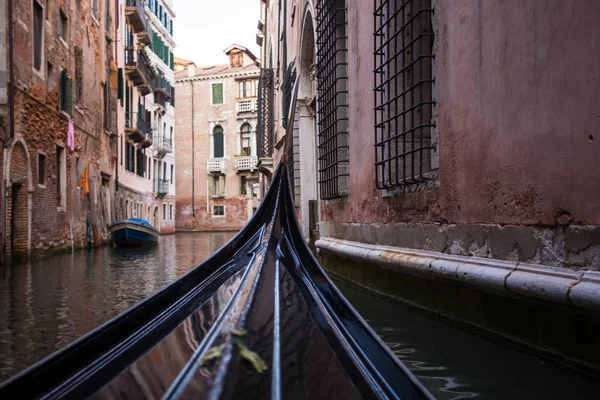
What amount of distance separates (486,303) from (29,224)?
8300 mm

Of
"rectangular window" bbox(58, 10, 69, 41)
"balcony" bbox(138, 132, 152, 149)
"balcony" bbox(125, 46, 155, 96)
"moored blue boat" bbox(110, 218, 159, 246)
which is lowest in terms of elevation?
"moored blue boat" bbox(110, 218, 159, 246)

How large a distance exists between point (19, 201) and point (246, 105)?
2119cm

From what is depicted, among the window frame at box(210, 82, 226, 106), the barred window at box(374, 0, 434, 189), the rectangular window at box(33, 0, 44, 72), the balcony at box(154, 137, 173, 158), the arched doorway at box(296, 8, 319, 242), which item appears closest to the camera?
the barred window at box(374, 0, 434, 189)

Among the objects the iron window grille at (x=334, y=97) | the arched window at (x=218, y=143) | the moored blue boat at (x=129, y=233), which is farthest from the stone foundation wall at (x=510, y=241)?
the arched window at (x=218, y=143)

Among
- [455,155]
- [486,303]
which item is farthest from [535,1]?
[486,303]

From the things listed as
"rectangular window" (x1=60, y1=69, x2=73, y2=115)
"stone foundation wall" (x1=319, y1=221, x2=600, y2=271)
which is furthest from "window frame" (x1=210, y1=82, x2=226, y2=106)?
"stone foundation wall" (x1=319, y1=221, x2=600, y2=271)

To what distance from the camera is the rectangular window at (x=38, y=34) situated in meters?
10.1

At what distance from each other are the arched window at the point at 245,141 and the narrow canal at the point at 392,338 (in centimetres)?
2442

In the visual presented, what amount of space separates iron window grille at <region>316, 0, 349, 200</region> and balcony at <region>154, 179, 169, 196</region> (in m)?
19.7

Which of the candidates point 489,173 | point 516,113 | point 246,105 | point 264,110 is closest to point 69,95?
point 264,110

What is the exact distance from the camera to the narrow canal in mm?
2125

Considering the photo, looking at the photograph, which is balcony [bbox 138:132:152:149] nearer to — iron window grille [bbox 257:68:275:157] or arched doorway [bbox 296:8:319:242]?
iron window grille [bbox 257:68:275:157]

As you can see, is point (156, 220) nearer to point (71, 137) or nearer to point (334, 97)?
point (71, 137)

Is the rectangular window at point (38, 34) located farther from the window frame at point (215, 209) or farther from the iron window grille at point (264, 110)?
the window frame at point (215, 209)
